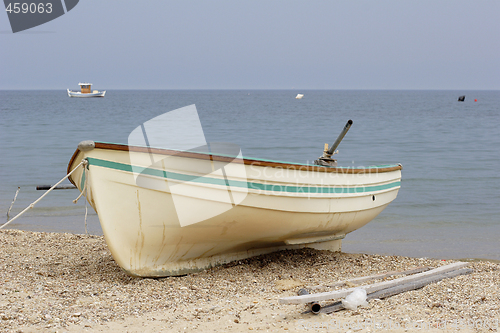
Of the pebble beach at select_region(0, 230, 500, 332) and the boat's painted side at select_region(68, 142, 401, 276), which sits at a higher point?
the boat's painted side at select_region(68, 142, 401, 276)

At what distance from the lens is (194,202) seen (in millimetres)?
4984

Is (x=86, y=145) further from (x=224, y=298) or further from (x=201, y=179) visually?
(x=224, y=298)

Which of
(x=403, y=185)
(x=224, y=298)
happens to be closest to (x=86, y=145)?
(x=224, y=298)

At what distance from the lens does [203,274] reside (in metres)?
5.55

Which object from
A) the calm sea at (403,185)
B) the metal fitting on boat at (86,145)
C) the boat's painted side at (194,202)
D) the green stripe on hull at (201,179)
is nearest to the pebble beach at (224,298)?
the boat's painted side at (194,202)

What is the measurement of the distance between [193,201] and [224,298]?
1038mm

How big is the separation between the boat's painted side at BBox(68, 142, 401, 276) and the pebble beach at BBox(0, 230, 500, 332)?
0.96 ft

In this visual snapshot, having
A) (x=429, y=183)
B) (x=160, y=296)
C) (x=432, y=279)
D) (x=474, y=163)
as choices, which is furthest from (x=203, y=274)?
(x=474, y=163)

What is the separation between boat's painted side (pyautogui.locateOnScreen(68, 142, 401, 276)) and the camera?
485 cm

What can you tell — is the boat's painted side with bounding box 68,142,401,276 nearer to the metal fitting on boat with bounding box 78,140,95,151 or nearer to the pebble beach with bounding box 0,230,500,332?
the metal fitting on boat with bounding box 78,140,95,151

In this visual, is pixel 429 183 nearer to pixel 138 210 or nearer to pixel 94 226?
pixel 94 226

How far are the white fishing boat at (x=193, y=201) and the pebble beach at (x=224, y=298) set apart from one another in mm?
301

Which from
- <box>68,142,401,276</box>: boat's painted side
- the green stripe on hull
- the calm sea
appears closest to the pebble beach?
<box>68,142,401,276</box>: boat's painted side

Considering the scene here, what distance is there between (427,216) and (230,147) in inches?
254
